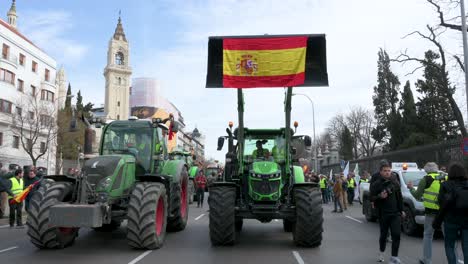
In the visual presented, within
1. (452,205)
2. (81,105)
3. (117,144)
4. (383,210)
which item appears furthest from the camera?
(81,105)

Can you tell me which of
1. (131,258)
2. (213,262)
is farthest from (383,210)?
(131,258)

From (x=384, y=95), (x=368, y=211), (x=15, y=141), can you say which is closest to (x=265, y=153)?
(x=368, y=211)

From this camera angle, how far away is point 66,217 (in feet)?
24.5

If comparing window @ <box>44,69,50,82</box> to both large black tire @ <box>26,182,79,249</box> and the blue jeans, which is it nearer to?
large black tire @ <box>26,182,79,249</box>

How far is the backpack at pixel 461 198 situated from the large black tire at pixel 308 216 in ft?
9.73

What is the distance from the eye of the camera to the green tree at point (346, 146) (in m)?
66.1

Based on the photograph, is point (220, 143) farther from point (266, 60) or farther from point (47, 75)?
point (47, 75)

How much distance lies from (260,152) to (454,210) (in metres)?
5.02

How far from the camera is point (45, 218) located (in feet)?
26.0

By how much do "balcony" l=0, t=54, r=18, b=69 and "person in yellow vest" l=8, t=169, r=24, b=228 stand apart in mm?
30656

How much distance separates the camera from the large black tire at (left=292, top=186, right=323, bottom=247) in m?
8.59

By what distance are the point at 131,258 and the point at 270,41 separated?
540cm

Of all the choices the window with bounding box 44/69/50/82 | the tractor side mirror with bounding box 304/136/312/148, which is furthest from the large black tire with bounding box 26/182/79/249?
the window with bounding box 44/69/50/82

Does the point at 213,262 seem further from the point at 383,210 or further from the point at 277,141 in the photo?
the point at 277,141
